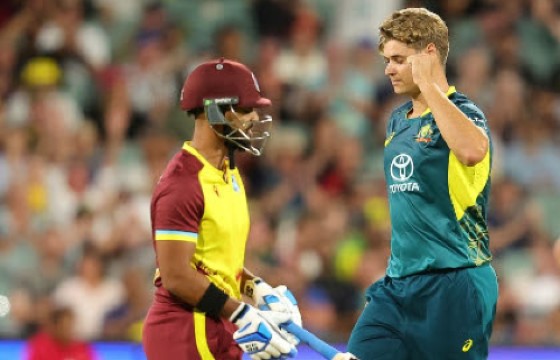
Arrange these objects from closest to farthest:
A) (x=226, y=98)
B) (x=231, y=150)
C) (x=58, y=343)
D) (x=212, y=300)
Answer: (x=212, y=300), (x=226, y=98), (x=231, y=150), (x=58, y=343)

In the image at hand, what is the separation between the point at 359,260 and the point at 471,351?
Result: 4342 millimetres

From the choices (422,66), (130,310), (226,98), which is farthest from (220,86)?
(130,310)

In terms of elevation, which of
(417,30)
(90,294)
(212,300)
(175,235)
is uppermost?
(417,30)

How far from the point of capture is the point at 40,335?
8.45 metres

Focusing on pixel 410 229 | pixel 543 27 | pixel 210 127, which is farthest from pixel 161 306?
pixel 543 27

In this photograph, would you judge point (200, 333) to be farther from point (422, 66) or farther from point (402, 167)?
point (422, 66)

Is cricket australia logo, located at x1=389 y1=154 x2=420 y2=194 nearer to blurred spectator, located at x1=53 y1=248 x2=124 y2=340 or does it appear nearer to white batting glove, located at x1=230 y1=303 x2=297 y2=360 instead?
white batting glove, located at x1=230 y1=303 x2=297 y2=360

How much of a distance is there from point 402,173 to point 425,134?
20cm

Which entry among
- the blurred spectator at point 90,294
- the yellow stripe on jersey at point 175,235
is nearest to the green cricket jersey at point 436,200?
the yellow stripe on jersey at point 175,235

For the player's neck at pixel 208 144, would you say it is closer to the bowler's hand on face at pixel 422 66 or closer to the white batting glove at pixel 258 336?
the white batting glove at pixel 258 336

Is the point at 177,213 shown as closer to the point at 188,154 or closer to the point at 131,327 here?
the point at 188,154

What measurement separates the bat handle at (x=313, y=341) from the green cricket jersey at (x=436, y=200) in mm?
564

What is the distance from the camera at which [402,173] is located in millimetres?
5324

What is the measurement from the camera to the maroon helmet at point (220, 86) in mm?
5152
